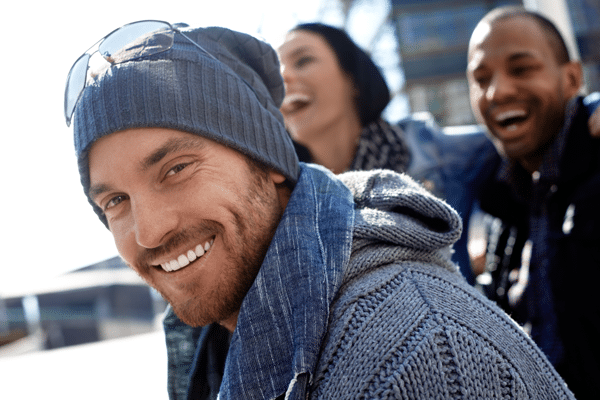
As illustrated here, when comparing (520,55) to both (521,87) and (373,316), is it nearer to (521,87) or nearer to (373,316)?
(521,87)

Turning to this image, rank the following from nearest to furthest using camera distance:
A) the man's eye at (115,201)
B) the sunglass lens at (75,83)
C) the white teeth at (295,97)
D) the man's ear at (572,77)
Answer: the man's eye at (115,201)
the sunglass lens at (75,83)
the man's ear at (572,77)
the white teeth at (295,97)

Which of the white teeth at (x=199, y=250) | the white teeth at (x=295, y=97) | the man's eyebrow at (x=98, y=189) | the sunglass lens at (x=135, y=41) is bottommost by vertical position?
the white teeth at (x=199, y=250)

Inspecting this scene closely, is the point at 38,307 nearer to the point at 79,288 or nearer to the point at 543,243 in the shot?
the point at 79,288

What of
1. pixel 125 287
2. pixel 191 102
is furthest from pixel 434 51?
pixel 191 102

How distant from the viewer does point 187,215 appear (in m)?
1.43

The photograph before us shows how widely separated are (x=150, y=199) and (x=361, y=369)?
0.79 metres

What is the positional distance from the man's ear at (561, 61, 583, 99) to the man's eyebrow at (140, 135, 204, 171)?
2.04 m

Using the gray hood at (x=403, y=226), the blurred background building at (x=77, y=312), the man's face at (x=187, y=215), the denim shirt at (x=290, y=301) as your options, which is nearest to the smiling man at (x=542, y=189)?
the gray hood at (x=403, y=226)

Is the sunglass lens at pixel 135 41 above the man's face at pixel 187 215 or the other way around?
above

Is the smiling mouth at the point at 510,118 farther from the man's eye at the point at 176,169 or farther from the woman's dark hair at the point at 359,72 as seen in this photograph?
the man's eye at the point at 176,169

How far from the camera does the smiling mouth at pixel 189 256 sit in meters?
1.44

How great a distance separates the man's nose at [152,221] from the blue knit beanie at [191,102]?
239 millimetres

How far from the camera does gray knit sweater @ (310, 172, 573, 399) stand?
947 millimetres

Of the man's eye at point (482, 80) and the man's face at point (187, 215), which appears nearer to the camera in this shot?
the man's face at point (187, 215)
